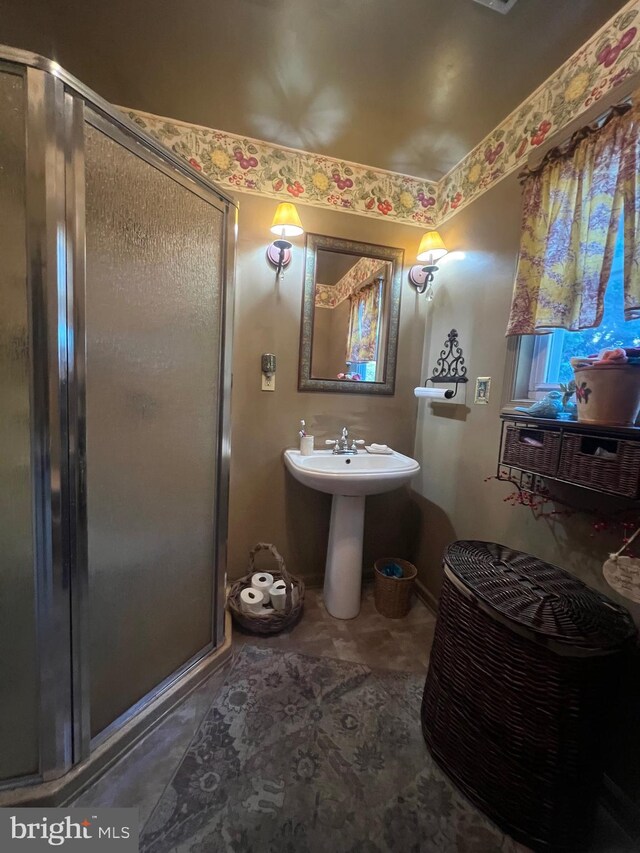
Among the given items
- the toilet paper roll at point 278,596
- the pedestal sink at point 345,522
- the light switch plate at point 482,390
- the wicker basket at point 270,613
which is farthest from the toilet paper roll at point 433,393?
the toilet paper roll at point 278,596

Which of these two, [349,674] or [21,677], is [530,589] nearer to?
[349,674]

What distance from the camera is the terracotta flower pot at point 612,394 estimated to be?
0.83 m

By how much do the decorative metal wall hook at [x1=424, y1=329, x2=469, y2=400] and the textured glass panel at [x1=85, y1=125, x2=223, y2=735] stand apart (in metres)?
1.14

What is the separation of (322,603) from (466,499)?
3.15 feet

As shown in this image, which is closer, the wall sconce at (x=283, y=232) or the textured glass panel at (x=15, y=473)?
the textured glass panel at (x=15, y=473)

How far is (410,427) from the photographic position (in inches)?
75.8

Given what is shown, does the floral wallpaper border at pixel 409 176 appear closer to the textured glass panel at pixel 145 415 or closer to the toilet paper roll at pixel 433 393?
the textured glass panel at pixel 145 415

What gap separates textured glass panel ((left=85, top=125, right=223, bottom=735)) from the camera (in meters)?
0.86

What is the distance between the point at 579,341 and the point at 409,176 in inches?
50.3

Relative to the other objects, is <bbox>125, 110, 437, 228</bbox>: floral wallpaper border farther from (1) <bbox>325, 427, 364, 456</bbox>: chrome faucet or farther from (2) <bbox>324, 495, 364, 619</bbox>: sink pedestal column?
(2) <bbox>324, 495, 364, 619</bbox>: sink pedestal column

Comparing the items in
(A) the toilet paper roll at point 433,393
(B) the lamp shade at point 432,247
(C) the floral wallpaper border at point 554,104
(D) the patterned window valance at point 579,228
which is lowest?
(A) the toilet paper roll at point 433,393

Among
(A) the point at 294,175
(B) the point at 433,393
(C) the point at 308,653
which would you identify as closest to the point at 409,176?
(A) the point at 294,175

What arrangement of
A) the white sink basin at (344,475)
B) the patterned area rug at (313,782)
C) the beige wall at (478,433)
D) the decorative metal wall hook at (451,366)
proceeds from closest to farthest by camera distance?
the patterned area rug at (313,782) → the beige wall at (478,433) → the white sink basin at (344,475) → the decorative metal wall hook at (451,366)

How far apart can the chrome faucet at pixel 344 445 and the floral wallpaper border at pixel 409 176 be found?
3.96ft
